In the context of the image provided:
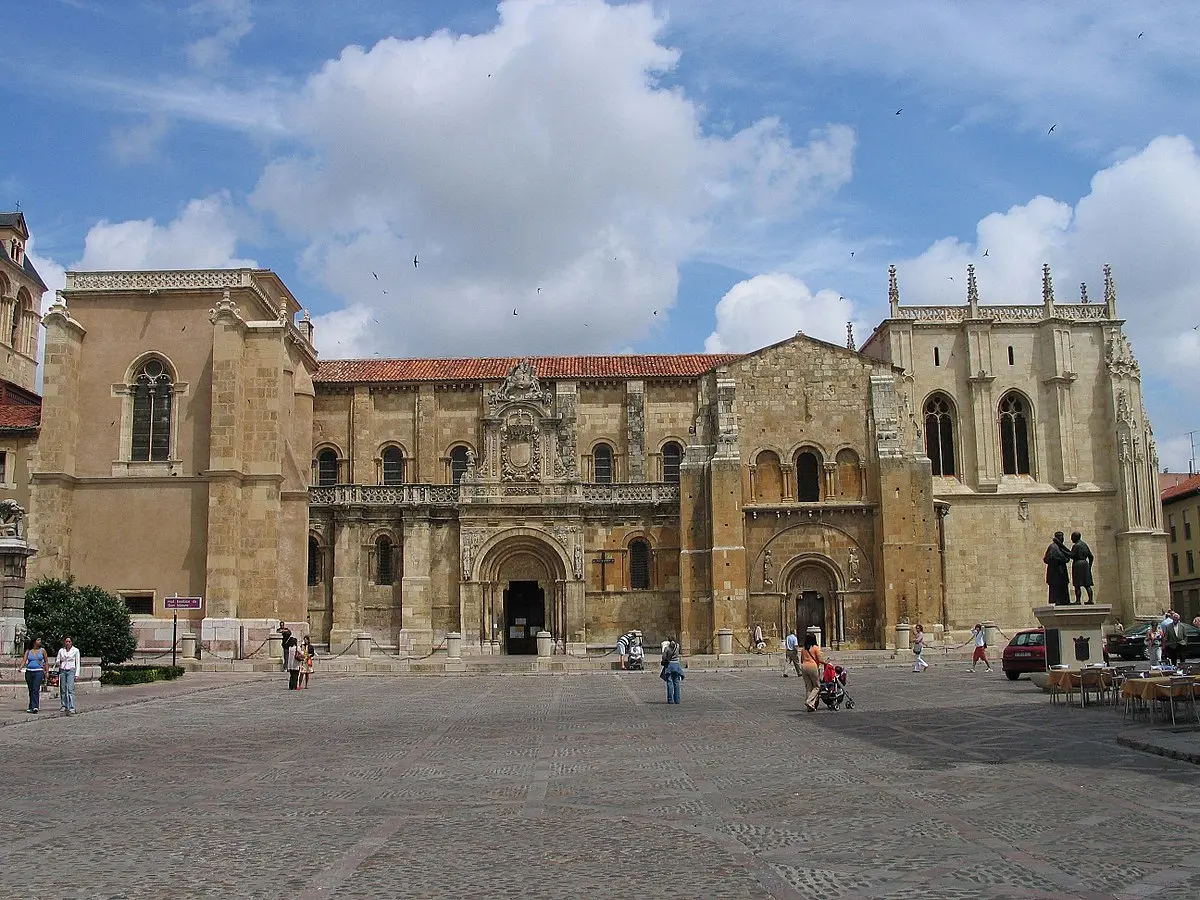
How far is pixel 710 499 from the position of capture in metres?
43.4

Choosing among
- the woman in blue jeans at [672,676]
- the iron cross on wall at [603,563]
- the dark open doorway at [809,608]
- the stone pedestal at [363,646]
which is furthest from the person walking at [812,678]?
the iron cross on wall at [603,563]

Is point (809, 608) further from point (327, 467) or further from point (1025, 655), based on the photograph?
point (327, 467)

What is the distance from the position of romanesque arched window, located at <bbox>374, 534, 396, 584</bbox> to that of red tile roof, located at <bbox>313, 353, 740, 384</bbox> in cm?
775

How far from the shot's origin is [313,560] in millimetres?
45812

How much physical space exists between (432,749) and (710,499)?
28.4m

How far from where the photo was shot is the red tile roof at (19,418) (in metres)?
39.9

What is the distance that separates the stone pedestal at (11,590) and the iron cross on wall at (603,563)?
76.1 feet

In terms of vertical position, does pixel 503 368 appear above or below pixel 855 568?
above

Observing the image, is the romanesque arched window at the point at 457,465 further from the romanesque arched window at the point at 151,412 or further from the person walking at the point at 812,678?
the person walking at the point at 812,678

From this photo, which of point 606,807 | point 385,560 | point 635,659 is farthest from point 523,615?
point 606,807

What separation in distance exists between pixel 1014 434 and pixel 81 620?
1481 inches

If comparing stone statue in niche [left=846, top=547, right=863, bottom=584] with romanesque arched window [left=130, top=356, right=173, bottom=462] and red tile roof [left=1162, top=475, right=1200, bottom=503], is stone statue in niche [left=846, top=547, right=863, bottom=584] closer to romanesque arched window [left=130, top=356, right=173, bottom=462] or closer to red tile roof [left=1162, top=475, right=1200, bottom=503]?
red tile roof [left=1162, top=475, right=1200, bottom=503]

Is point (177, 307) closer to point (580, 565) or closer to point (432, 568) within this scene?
point (432, 568)

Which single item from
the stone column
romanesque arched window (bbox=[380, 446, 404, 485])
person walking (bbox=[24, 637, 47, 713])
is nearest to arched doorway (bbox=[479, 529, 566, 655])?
the stone column
